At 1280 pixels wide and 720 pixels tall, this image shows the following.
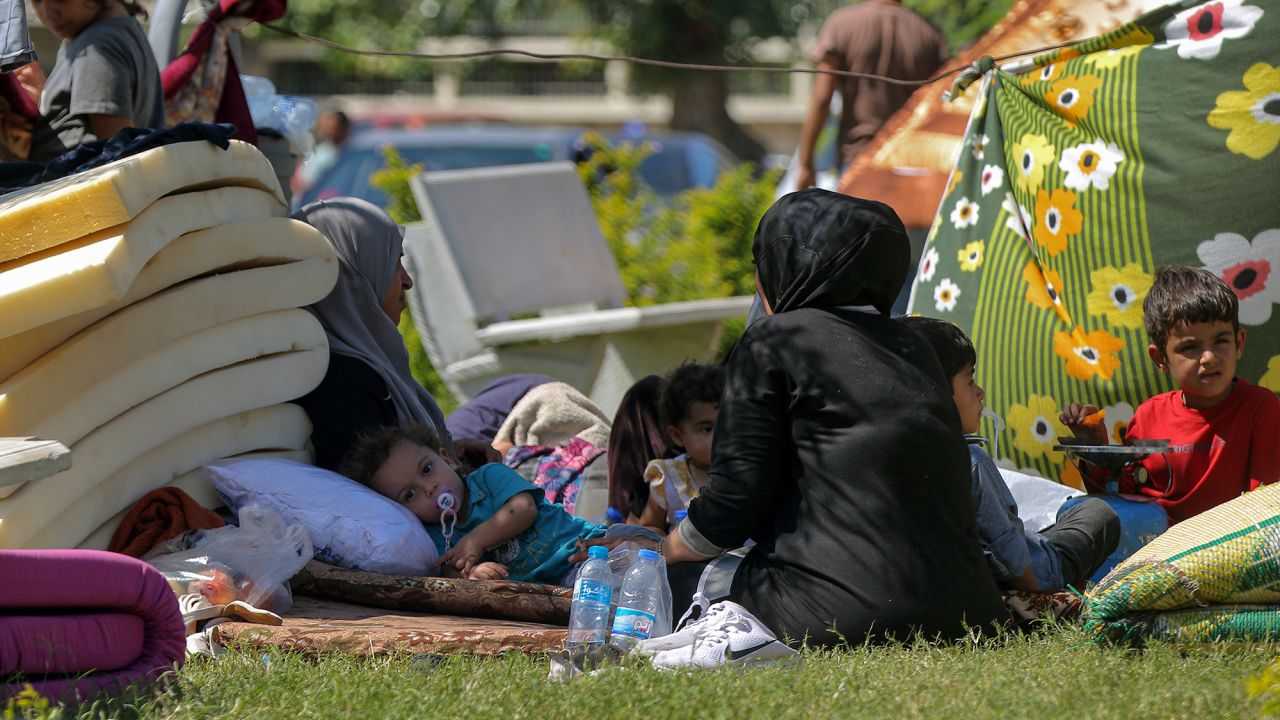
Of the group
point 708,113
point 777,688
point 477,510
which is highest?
point 777,688

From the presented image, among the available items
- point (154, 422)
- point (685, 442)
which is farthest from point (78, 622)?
point (685, 442)

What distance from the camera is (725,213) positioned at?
9.38 metres

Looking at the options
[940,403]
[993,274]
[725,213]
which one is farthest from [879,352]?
[725,213]

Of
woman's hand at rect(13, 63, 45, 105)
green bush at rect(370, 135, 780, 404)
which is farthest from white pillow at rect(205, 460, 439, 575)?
green bush at rect(370, 135, 780, 404)

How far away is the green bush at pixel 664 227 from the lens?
28.9 ft

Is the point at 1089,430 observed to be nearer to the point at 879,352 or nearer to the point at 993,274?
the point at 993,274

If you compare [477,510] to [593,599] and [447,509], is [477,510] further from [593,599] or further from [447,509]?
[593,599]

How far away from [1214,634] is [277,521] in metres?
2.40

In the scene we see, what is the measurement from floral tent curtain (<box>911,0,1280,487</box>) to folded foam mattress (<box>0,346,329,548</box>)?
2337 mm

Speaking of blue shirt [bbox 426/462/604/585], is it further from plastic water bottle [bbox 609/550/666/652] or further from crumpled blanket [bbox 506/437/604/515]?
plastic water bottle [bbox 609/550/666/652]

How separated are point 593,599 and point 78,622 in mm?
1155

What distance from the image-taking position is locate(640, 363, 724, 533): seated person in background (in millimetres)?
4656

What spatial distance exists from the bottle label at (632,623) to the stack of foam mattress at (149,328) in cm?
142

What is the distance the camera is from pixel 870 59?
7.63m
